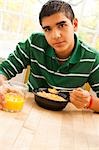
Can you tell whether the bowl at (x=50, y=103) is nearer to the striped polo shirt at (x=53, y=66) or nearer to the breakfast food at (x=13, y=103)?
the breakfast food at (x=13, y=103)

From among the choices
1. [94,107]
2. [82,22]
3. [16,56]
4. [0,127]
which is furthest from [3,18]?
[0,127]

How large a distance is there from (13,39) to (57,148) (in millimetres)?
2383

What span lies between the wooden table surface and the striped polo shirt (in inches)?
11.4

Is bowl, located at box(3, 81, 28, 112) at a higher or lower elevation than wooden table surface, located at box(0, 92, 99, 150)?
higher

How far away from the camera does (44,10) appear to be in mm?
1551

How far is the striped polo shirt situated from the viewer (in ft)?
5.37

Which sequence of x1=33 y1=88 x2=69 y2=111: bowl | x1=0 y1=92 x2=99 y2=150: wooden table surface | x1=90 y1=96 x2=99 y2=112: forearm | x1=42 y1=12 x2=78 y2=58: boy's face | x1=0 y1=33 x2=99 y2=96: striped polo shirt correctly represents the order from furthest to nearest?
x1=0 y1=33 x2=99 y2=96: striped polo shirt
x1=42 y1=12 x2=78 y2=58: boy's face
x1=90 y1=96 x2=99 y2=112: forearm
x1=33 y1=88 x2=69 y2=111: bowl
x1=0 y1=92 x2=99 y2=150: wooden table surface

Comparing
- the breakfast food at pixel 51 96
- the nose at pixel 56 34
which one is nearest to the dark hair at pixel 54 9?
the nose at pixel 56 34

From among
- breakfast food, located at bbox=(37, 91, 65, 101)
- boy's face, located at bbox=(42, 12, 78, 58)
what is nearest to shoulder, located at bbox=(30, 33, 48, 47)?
boy's face, located at bbox=(42, 12, 78, 58)

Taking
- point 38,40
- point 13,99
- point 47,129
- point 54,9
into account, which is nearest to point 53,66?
point 38,40

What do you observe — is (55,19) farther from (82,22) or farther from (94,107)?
(82,22)

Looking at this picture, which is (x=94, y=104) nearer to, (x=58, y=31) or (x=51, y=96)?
(x=51, y=96)

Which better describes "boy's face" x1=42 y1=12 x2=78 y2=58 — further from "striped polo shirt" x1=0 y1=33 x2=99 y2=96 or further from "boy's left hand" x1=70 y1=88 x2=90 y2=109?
"boy's left hand" x1=70 y1=88 x2=90 y2=109

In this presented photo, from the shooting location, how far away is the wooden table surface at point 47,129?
0.94 meters
